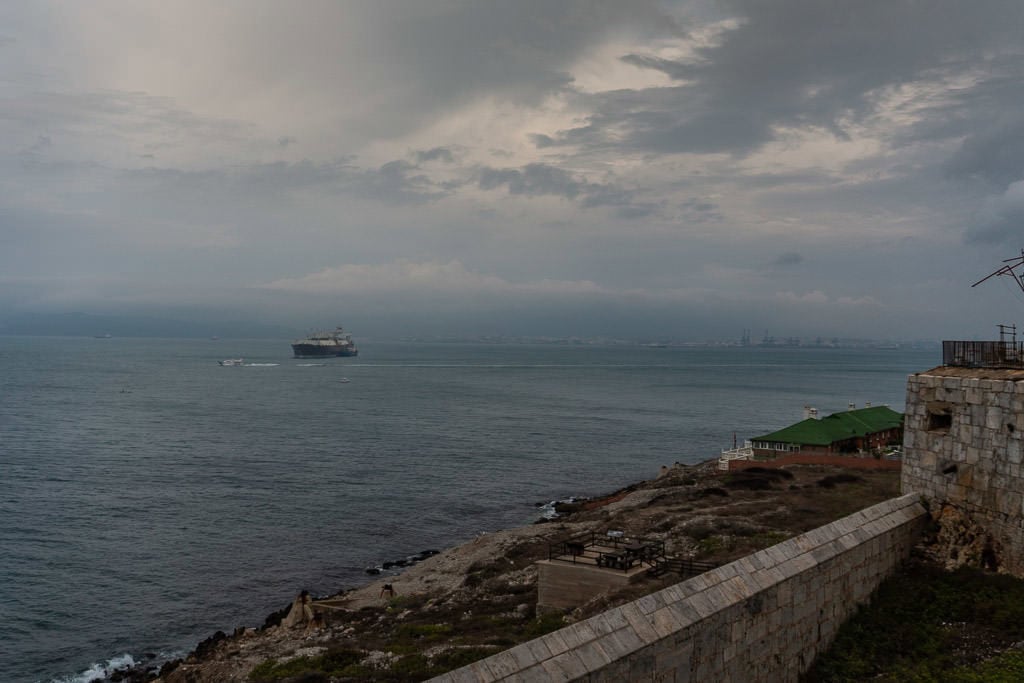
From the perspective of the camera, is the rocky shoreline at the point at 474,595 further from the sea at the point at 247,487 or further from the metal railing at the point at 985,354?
the metal railing at the point at 985,354

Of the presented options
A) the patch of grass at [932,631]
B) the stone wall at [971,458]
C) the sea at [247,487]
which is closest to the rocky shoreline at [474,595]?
the sea at [247,487]

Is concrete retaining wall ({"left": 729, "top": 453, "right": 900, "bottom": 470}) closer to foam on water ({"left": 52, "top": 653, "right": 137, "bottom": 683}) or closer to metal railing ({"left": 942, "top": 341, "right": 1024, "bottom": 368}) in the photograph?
metal railing ({"left": 942, "top": 341, "right": 1024, "bottom": 368})

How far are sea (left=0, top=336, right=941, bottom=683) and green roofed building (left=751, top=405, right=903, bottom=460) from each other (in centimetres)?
1513

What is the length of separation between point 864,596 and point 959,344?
6036 mm

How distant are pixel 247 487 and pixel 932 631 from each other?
51484 mm

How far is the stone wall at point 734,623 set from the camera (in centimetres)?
754

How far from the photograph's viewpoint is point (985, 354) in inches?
586

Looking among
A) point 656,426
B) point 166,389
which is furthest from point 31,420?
point 656,426

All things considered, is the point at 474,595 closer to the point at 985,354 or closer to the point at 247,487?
the point at 985,354

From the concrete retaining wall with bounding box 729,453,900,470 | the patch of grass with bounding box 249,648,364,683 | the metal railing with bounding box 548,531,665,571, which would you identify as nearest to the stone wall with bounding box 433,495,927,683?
A: the metal railing with bounding box 548,531,665,571

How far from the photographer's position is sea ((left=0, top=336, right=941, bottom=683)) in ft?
105

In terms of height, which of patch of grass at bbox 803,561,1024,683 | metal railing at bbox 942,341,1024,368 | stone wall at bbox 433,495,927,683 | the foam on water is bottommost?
the foam on water

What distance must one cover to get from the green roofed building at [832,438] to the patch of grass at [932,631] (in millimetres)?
32619

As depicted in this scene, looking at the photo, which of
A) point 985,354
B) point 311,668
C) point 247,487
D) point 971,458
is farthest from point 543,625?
point 247,487
